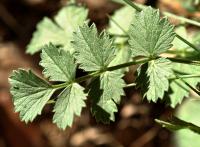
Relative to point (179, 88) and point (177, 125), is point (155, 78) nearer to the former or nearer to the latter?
point (177, 125)

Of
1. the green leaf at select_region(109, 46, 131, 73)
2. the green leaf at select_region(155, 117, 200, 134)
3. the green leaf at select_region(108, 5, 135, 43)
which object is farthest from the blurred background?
the green leaf at select_region(155, 117, 200, 134)

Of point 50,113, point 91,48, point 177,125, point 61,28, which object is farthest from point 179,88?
point 50,113

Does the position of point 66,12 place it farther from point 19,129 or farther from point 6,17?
point 6,17

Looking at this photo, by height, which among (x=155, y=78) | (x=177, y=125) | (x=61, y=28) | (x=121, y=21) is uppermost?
(x=61, y=28)

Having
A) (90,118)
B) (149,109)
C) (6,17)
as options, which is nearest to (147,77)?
(149,109)

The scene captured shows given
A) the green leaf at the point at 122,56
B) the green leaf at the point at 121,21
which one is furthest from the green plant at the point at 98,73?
the green leaf at the point at 121,21
